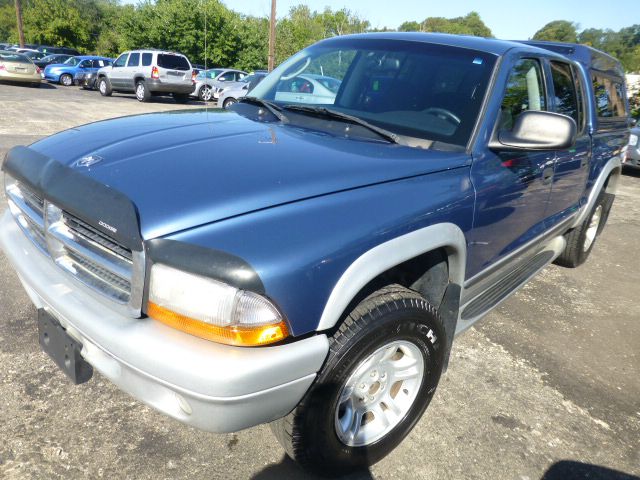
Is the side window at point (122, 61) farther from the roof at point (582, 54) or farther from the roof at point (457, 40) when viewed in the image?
the roof at point (457, 40)

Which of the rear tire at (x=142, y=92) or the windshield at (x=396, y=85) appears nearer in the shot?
the windshield at (x=396, y=85)

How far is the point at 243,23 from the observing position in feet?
109

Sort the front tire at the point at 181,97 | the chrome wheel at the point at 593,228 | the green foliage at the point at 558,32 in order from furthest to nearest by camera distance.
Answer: the green foliage at the point at 558,32
the front tire at the point at 181,97
the chrome wheel at the point at 593,228

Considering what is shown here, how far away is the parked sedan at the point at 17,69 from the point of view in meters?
19.4

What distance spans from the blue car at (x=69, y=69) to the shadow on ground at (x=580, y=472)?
25.1m

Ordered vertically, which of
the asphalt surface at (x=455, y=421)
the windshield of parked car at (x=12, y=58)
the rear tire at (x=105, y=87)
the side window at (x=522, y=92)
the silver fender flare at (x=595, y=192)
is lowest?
the rear tire at (x=105, y=87)

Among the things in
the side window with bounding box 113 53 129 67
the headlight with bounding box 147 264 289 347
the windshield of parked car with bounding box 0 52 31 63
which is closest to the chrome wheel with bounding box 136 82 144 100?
the side window with bounding box 113 53 129 67

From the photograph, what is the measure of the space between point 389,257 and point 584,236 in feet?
11.1

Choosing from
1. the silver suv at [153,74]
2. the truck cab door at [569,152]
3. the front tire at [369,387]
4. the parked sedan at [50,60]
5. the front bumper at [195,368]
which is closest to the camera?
the front bumper at [195,368]

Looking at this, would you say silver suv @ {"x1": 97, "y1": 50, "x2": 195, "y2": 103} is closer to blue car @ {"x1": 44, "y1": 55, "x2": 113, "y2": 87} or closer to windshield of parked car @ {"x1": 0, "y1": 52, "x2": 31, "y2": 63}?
windshield of parked car @ {"x1": 0, "y1": 52, "x2": 31, "y2": 63}

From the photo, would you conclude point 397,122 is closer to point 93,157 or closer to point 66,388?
point 93,157

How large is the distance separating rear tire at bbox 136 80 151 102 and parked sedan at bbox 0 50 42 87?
5556mm

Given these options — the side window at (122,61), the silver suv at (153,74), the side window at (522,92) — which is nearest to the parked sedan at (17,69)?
the silver suv at (153,74)

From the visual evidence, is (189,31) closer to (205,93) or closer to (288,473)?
(205,93)
